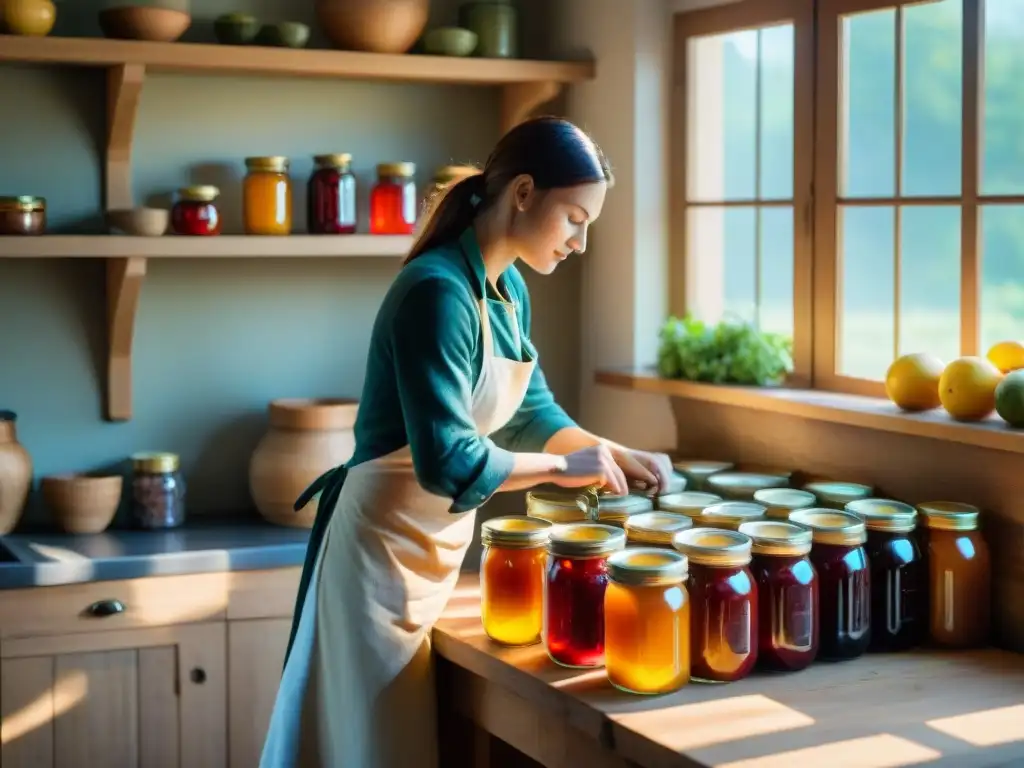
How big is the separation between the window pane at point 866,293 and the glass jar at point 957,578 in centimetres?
62

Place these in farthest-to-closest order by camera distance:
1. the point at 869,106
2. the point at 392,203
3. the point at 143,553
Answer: the point at 392,203
the point at 143,553
the point at 869,106

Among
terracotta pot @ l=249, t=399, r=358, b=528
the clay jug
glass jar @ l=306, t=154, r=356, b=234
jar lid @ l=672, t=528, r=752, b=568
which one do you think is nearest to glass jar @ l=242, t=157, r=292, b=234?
glass jar @ l=306, t=154, r=356, b=234

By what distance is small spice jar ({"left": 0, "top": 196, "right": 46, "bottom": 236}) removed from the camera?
298 cm

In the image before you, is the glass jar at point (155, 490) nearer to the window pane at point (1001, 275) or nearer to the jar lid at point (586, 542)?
the jar lid at point (586, 542)

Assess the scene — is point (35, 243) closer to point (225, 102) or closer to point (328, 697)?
point (225, 102)

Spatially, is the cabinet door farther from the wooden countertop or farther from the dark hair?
the dark hair

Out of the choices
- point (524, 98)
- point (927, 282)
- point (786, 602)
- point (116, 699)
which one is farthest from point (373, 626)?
point (524, 98)

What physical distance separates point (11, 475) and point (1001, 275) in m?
2.07

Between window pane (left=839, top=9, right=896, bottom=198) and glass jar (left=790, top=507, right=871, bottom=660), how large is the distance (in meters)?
0.91

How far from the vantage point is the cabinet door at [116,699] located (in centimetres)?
282

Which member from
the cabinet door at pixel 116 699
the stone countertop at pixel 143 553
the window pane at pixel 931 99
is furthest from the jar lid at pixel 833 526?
the cabinet door at pixel 116 699

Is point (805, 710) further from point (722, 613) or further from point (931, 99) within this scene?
point (931, 99)

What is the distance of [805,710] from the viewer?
187 cm

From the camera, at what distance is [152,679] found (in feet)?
9.57
